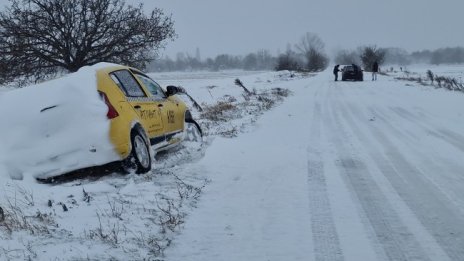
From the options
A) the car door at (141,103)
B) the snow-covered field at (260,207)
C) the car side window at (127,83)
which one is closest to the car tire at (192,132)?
the snow-covered field at (260,207)

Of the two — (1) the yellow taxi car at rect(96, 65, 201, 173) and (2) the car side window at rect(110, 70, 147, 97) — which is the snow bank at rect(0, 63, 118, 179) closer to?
(1) the yellow taxi car at rect(96, 65, 201, 173)

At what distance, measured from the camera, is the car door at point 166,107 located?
27.3ft

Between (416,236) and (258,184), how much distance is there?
231cm

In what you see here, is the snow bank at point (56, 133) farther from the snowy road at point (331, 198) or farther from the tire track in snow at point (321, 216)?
the tire track in snow at point (321, 216)

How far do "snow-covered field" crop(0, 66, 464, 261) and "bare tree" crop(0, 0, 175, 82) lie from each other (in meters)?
15.1

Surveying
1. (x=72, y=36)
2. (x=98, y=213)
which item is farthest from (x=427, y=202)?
(x=72, y=36)

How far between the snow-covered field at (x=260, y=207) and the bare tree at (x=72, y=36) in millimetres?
15124

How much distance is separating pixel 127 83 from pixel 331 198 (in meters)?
3.32

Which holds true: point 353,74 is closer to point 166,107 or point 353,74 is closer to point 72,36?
point 72,36

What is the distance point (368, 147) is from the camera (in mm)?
9258

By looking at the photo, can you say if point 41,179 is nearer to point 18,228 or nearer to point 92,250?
point 18,228

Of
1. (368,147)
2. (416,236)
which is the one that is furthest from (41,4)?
(416,236)

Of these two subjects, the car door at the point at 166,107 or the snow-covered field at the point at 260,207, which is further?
the car door at the point at 166,107

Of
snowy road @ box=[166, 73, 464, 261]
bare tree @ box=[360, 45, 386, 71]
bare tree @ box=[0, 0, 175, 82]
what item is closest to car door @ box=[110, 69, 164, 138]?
snowy road @ box=[166, 73, 464, 261]
